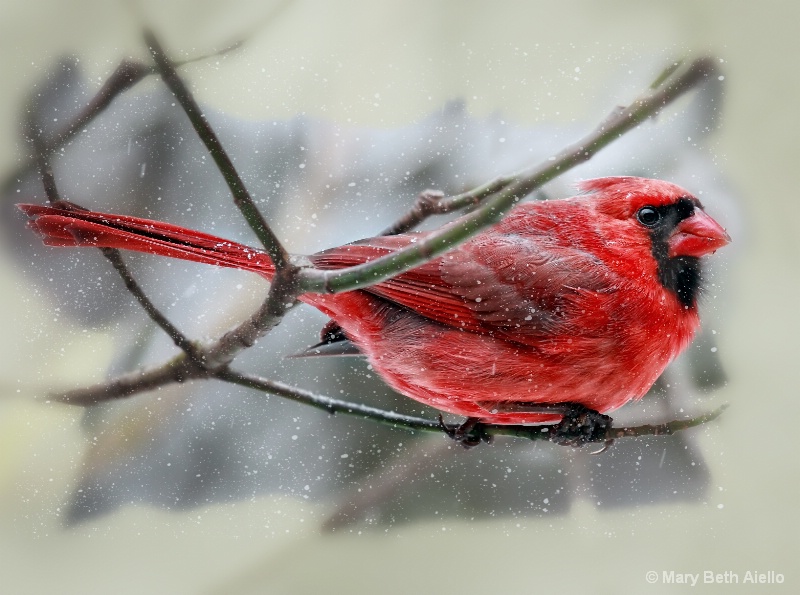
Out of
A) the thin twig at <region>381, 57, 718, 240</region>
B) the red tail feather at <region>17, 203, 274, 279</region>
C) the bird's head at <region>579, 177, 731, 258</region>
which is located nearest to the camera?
the thin twig at <region>381, 57, 718, 240</region>

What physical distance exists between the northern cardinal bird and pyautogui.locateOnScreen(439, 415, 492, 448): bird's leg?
7 centimetres

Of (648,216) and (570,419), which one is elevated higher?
(648,216)

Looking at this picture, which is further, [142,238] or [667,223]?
[667,223]

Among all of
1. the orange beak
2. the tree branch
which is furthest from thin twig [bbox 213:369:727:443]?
the orange beak

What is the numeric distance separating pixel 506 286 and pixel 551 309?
8cm

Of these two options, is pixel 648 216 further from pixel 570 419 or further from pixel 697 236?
pixel 570 419

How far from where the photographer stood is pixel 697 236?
1.24 meters

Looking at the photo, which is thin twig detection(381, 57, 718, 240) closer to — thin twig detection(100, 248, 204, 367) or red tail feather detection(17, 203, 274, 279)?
red tail feather detection(17, 203, 274, 279)

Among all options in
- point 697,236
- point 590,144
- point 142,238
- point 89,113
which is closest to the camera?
point 590,144

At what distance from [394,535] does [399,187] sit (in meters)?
0.65

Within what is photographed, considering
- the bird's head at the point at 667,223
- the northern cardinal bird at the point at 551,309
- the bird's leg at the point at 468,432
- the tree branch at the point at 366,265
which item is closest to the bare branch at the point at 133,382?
the tree branch at the point at 366,265

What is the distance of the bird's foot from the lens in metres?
1.26

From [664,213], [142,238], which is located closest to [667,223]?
[664,213]

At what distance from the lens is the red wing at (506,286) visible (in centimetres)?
127
